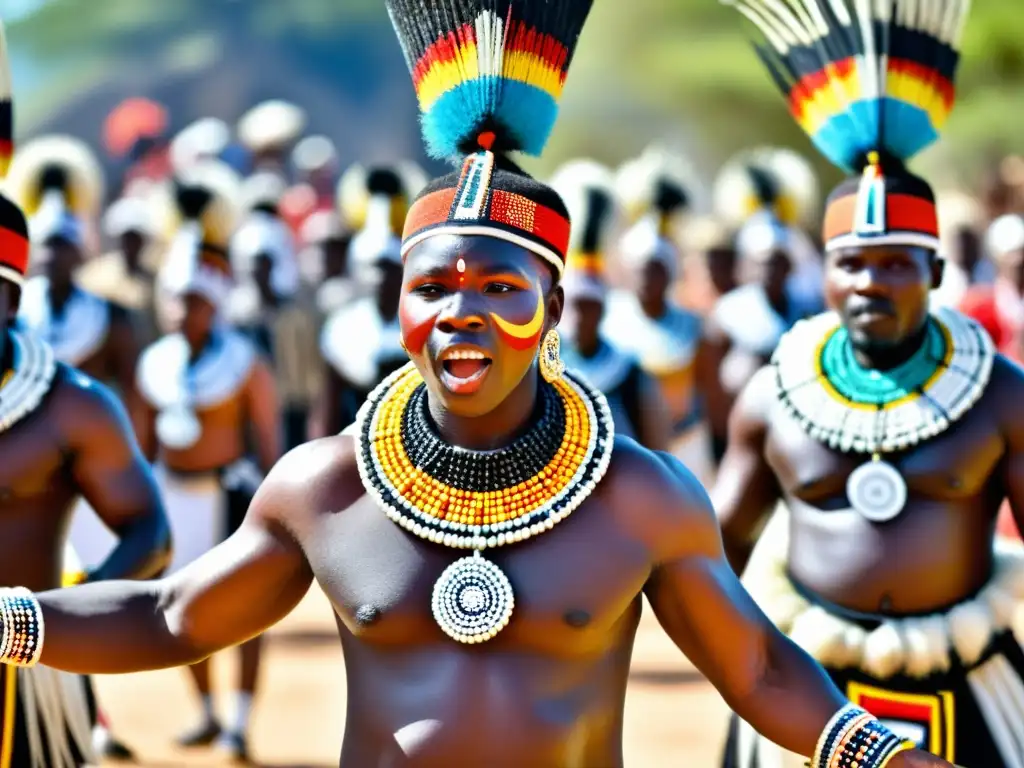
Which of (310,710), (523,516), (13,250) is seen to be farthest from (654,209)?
(523,516)

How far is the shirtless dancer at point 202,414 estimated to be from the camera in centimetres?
808

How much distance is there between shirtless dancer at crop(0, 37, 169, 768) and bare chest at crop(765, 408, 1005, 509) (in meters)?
1.97

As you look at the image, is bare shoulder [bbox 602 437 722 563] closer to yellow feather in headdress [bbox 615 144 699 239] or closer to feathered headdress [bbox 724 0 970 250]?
feathered headdress [bbox 724 0 970 250]

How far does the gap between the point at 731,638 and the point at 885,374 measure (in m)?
2.11

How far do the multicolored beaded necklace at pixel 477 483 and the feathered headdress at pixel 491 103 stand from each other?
35 centimetres

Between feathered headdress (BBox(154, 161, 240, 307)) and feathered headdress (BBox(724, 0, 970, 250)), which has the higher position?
feathered headdress (BBox(154, 161, 240, 307))

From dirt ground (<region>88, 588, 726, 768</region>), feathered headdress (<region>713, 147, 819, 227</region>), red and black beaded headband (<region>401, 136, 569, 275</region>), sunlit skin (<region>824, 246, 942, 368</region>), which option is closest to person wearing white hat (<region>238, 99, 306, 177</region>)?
feathered headdress (<region>713, 147, 819, 227</region>)

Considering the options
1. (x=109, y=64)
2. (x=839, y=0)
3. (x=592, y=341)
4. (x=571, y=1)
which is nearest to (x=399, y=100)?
(x=109, y=64)

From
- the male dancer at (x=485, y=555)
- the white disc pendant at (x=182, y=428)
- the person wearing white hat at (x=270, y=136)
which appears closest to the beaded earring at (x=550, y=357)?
the male dancer at (x=485, y=555)

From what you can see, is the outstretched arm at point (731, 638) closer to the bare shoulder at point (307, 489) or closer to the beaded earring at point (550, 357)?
the beaded earring at point (550, 357)

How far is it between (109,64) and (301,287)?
42.9 feet

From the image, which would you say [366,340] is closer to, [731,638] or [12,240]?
[12,240]

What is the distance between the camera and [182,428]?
26.8ft

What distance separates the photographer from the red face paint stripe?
14.4 ft
